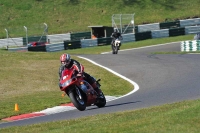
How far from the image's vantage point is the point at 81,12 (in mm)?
53969

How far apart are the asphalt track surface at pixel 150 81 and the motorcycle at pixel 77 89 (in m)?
0.24

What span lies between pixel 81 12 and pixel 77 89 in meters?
40.5

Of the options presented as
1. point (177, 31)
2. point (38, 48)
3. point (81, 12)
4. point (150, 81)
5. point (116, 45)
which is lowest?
point (150, 81)

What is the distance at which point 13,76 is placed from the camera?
21609 mm

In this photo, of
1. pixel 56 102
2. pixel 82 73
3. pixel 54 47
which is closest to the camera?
pixel 82 73

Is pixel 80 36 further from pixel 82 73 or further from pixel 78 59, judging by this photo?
pixel 82 73

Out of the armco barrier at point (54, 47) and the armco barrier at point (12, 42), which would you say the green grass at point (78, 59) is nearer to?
the armco barrier at point (12, 42)

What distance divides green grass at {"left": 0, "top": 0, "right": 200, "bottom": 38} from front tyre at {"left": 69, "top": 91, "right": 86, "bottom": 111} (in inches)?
1417

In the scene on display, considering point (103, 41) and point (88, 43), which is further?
point (103, 41)

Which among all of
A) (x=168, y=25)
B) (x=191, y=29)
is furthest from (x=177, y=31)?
(x=168, y=25)

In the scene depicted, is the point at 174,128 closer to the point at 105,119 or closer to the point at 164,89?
the point at 105,119

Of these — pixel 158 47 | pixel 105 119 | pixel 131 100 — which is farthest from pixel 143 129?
pixel 158 47

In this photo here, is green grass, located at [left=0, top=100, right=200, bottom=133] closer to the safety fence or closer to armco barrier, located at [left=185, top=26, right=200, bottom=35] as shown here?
the safety fence

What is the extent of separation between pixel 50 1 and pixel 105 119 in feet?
149
